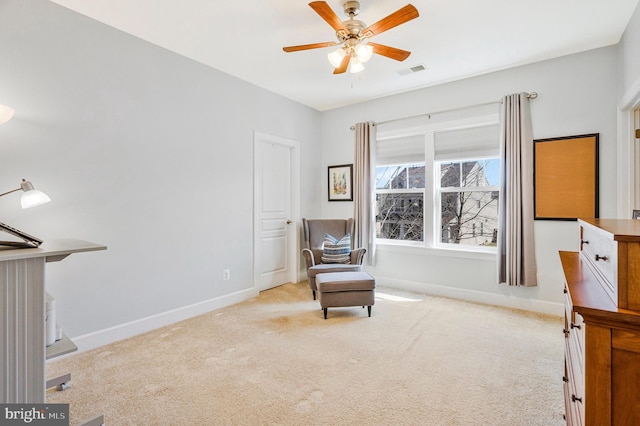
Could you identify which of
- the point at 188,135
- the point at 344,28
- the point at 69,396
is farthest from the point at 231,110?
the point at 69,396

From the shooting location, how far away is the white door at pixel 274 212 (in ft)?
14.0

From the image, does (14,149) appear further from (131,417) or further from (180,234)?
(131,417)

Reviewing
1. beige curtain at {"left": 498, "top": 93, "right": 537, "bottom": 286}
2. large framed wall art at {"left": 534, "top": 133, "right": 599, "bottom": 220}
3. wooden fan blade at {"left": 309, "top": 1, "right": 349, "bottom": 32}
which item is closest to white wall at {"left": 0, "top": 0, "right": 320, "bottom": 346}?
wooden fan blade at {"left": 309, "top": 1, "right": 349, "bottom": 32}

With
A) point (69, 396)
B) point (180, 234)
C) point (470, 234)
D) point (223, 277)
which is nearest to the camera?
point (69, 396)

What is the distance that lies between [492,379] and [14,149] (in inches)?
149

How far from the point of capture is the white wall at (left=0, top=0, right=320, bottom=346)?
2395mm

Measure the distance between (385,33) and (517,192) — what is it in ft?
7.30

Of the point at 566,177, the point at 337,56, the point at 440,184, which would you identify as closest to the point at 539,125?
the point at 566,177

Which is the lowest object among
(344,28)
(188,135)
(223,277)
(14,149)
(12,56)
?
(223,277)

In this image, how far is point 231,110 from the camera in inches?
152

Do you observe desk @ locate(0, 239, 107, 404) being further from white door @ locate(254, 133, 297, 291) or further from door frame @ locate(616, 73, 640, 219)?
door frame @ locate(616, 73, 640, 219)

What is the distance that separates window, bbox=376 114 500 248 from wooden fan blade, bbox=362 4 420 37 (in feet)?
7.05

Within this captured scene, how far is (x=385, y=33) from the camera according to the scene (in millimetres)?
2934

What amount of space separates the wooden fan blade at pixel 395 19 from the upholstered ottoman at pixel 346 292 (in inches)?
89.9
